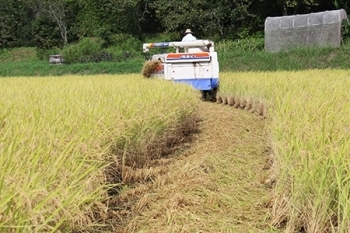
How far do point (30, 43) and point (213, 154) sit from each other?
1017 inches

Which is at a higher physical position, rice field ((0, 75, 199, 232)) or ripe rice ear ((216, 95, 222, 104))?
rice field ((0, 75, 199, 232))

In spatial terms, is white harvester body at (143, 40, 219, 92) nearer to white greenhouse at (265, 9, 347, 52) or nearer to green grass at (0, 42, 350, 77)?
green grass at (0, 42, 350, 77)

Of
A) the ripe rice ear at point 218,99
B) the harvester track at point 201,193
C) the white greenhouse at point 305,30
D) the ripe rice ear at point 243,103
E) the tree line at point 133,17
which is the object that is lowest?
the ripe rice ear at point 218,99

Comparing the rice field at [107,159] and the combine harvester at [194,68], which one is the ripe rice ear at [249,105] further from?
the rice field at [107,159]

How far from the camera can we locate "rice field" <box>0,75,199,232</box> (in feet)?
4.48

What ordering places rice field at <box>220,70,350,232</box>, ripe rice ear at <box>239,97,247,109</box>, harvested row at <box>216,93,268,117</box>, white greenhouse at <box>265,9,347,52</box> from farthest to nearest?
white greenhouse at <box>265,9,347,52</box>
ripe rice ear at <box>239,97,247,109</box>
harvested row at <box>216,93,268,117</box>
rice field at <box>220,70,350,232</box>

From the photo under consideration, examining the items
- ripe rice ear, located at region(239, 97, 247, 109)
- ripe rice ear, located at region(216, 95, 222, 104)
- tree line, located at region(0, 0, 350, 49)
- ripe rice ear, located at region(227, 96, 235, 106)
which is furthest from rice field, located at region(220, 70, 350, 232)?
tree line, located at region(0, 0, 350, 49)

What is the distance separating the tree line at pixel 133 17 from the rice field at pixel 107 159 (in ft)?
54.4

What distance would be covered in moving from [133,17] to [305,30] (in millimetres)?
14095

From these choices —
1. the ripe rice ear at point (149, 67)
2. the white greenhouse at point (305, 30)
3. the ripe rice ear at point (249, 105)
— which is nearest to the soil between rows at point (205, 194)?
the ripe rice ear at point (249, 105)

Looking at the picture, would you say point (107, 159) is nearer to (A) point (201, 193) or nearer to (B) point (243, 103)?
(A) point (201, 193)

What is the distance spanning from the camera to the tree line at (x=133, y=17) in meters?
20.6

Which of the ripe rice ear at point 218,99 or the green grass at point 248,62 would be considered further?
the green grass at point 248,62

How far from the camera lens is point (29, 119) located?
2.58m
